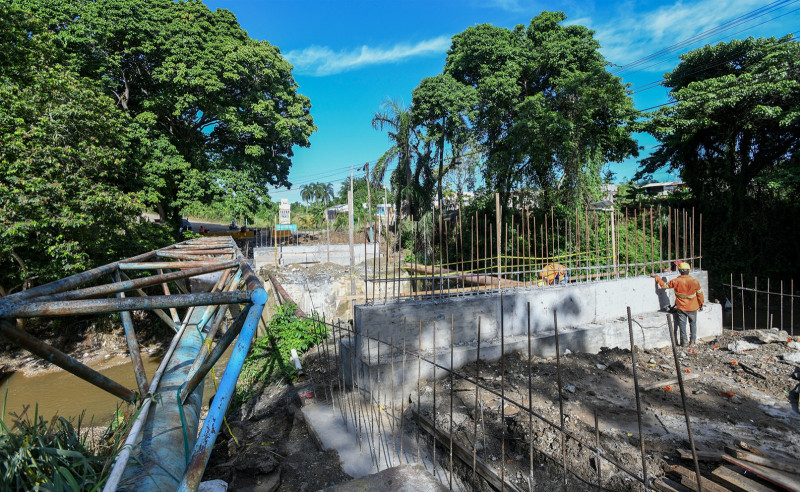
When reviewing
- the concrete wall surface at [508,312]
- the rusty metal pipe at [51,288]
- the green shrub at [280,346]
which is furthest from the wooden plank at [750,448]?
the green shrub at [280,346]

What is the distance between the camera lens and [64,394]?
952 cm

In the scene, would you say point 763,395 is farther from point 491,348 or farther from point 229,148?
point 229,148

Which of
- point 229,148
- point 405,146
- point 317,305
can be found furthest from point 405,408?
point 229,148

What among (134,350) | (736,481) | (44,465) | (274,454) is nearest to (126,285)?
(44,465)

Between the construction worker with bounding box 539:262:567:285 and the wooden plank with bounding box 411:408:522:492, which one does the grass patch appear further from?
the construction worker with bounding box 539:262:567:285

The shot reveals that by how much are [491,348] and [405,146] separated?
11686mm

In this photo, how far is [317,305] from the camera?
40.3ft

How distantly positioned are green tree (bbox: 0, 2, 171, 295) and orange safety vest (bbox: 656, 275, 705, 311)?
12.6 meters

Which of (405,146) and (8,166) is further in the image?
(405,146)

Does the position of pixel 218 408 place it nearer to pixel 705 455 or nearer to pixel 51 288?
pixel 51 288

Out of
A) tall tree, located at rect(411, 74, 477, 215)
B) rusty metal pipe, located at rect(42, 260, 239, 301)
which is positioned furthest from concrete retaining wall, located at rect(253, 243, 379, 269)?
rusty metal pipe, located at rect(42, 260, 239, 301)

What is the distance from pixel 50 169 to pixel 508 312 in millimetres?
9889

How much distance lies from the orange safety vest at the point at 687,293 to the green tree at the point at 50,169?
1258 centimetres

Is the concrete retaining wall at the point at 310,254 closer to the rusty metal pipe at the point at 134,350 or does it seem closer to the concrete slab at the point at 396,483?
the rusty metal pipe at the point at 134,350
